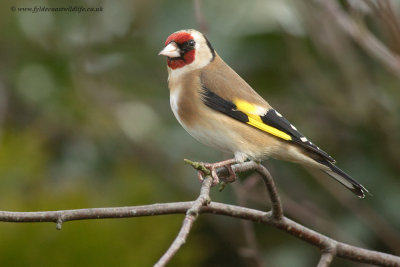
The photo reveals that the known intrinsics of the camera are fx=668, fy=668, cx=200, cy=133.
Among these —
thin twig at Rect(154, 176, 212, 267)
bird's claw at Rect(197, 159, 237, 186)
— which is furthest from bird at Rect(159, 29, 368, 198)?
thin twig at Rect(154, 176, 212, 267)

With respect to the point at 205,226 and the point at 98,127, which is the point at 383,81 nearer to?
the point at 205,226

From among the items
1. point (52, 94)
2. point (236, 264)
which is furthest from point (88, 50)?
point (236, 264)

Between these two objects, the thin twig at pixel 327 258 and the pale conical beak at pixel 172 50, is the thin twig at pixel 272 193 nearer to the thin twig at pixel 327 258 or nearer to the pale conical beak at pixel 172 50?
the thin twig at pixel 327 258

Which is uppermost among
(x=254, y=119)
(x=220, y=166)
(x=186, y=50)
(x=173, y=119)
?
(x=186, y=50)

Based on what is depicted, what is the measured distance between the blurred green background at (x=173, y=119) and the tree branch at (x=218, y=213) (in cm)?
126

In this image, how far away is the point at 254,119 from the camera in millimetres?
3207

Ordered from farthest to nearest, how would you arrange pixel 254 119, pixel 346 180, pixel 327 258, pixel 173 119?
pixel 173 119 → pixel 254 119 → pixel 346 180 → pixel 327 258

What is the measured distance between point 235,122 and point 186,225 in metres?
1.30

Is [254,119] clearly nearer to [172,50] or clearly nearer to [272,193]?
[172,50]

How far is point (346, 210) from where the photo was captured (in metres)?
4.32

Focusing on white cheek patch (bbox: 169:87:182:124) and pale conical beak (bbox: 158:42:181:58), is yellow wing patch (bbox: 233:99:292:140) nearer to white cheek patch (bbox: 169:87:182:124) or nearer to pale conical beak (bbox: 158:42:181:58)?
white cheek patch (bbox: 169:87:182:124)

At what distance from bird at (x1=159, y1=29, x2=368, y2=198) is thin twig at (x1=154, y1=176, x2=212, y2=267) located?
0.81 m

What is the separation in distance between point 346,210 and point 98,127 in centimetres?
173

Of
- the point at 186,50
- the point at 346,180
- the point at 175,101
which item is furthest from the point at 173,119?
the point at 346,180
